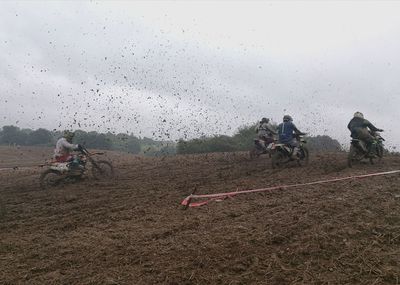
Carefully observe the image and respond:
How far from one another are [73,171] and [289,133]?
7.52 metres

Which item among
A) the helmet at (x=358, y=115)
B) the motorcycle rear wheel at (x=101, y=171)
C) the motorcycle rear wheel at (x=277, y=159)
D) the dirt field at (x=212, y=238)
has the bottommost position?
the dirt field at (x=212, y=238)

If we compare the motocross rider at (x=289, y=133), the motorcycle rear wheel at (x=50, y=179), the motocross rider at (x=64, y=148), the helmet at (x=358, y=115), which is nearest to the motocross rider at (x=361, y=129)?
the helmet at (x=358, y=115)

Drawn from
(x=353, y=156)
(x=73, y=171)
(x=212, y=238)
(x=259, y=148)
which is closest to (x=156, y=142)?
(x=259, y=148)

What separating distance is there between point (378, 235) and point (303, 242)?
106 cm

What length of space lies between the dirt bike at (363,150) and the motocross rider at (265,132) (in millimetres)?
3778

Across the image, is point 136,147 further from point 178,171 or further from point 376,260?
point 376,260

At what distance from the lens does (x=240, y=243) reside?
520cm

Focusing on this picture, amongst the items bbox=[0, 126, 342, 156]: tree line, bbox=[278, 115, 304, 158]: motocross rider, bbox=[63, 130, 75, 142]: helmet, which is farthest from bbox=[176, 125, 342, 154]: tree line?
bbox=[63, 130, 75, 142]: helmet

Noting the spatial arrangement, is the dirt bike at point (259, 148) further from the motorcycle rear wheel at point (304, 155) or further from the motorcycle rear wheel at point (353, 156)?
the motorcycle rear wheel at point (353, 156)

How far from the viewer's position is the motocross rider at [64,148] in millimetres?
12664

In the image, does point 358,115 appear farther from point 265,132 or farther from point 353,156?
point 265,132

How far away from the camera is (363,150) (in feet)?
40.7

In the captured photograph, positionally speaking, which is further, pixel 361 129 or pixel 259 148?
pixel 259 148

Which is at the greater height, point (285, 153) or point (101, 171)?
point (285, 153)
